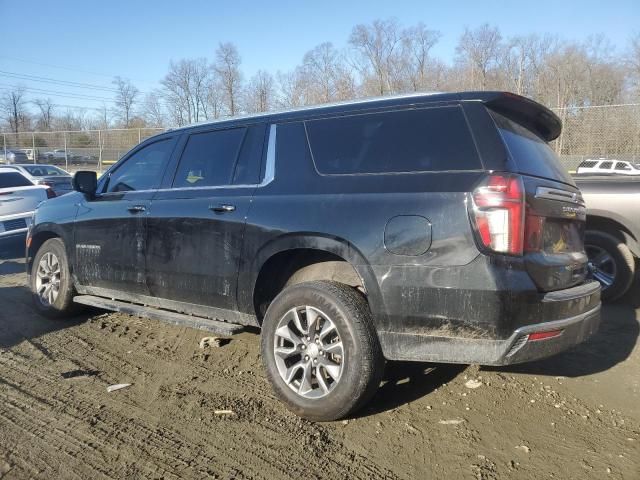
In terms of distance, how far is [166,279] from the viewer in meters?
4.16

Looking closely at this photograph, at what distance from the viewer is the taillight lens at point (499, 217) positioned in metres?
2.71

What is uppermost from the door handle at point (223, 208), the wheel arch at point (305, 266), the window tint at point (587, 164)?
the window tint at point (587, 164)

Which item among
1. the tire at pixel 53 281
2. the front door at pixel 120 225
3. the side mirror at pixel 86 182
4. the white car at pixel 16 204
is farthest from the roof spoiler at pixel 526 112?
the white car at pixel 16 204

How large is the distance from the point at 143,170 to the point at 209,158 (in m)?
0.93

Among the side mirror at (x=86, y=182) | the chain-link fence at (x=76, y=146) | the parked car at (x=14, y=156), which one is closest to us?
the side mirror at (x=86, y=182)

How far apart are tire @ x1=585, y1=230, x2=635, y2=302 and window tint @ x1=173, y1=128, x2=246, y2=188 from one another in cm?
407

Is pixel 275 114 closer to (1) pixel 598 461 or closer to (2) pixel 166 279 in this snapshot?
(2) pixel 166 279

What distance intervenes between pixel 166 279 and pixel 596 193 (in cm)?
470

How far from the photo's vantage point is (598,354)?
14.5 feet

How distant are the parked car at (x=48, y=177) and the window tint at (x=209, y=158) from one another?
418 inches

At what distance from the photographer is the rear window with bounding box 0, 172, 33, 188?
9367 millimetres

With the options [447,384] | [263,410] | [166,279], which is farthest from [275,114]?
[447,384]

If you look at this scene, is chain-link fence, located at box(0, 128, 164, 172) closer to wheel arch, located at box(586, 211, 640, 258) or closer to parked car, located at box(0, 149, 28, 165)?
parked car, located at box(0, 149, 28, 165)

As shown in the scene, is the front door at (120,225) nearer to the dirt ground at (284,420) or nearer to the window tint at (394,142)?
the dirt ground at (284,420)
